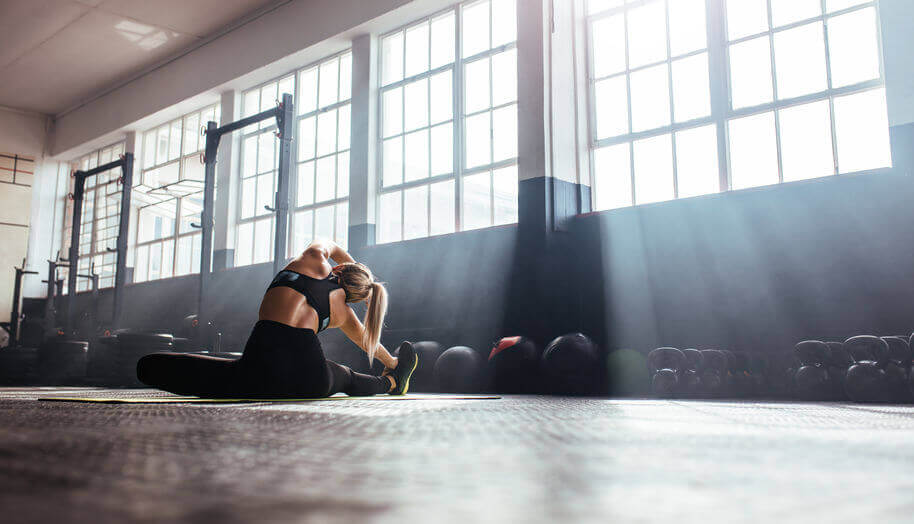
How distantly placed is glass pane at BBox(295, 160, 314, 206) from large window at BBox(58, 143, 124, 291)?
4.66 meters

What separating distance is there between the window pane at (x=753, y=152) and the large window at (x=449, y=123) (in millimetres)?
2090

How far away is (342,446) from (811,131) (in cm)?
523

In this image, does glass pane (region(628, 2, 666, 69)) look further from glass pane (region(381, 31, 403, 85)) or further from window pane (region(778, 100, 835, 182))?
glass pane (region(381, 31, 403, 85))

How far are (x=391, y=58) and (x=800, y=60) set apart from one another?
4690 mm

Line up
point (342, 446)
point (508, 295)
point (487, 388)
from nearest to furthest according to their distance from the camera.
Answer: point (342, 446) < point (487, 388) < point (508, 295)

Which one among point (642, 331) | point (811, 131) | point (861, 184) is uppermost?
point (811, 131)

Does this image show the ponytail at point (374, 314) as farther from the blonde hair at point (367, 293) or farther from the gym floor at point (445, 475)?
the gym floor at point (445, 475)

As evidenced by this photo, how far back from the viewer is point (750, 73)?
570 centimetres

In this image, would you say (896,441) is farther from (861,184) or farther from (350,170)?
(350,170)

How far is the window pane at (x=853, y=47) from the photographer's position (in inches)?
202

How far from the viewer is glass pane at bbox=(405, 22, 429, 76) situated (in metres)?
8.02

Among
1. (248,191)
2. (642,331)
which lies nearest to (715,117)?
(642,331)

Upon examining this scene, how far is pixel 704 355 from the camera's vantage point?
4.78m

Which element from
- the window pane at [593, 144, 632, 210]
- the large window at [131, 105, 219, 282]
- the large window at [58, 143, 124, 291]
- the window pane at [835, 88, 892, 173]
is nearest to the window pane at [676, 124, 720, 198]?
the window pane at [593, 144, 632, 210]
